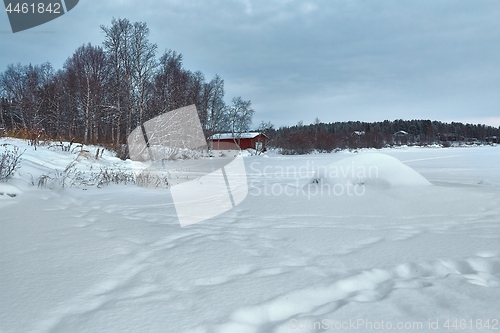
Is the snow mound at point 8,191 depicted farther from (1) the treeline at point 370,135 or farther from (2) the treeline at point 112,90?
(1) the treeline at point 370,135

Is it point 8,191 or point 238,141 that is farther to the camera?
point 238,141

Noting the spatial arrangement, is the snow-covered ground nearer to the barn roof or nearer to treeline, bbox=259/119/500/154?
treeline, bbox=259/119/500/154

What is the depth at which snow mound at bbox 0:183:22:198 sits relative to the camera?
3.95 m

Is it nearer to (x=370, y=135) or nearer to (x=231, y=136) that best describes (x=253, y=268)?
(x=231, y=136)

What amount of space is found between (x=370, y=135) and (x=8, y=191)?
55733 millimetres

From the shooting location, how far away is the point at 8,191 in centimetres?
400

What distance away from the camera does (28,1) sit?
4750 millimetres

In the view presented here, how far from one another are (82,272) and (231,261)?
927 millimetres

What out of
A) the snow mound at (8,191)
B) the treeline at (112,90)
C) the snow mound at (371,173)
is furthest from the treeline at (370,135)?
the snow mound at (8,191)

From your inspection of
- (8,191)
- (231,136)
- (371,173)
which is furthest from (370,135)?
(8,191)

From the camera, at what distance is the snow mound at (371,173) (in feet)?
16.0

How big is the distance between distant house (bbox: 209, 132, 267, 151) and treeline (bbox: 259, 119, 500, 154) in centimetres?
156

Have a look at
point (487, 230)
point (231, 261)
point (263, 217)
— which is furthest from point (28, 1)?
point (487, 230)

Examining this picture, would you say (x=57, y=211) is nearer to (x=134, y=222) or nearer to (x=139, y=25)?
(x=134, y=222)
